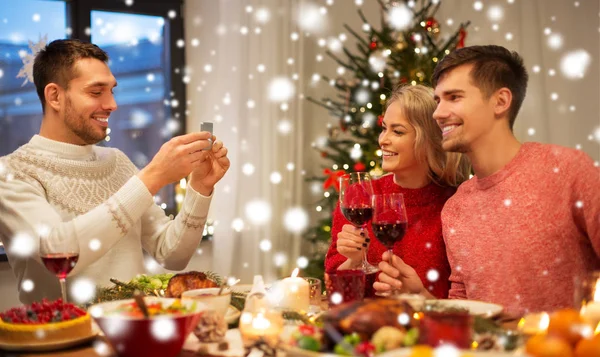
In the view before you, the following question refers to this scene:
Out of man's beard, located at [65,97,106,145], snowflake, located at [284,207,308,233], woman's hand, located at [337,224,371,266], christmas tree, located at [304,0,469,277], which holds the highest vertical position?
christmas tree, located at [304,0,469,277]

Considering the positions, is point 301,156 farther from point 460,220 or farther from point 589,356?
point 589,356

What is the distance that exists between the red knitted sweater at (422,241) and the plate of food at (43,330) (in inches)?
43.0

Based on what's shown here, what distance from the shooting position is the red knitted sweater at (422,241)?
2.26 metres

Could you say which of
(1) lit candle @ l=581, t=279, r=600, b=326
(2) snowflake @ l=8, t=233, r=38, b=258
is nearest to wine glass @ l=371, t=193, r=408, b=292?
(1) lit candle @ l=581, t=279, r=600, b=326

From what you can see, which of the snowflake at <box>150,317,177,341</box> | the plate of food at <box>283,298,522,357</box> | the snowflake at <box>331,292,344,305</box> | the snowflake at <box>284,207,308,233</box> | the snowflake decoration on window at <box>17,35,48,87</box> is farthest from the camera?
the snowflake at <box>284,207,308,233</box>

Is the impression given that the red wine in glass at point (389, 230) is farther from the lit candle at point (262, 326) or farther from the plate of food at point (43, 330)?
the plate of food at point (43, 330)

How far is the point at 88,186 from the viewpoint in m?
2.41

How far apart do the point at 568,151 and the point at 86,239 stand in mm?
1422

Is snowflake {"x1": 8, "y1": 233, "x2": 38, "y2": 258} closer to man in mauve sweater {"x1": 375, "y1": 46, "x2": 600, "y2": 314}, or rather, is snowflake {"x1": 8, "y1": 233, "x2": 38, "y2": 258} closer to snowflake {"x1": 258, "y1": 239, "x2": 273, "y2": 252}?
man in mauve sweater {"x1": 375, "y1": 46, "x2": 600, "y2": 314}

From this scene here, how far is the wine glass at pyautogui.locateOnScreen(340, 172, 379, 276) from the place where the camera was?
193cm

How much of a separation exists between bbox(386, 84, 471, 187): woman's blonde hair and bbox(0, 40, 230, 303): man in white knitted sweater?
66 cm

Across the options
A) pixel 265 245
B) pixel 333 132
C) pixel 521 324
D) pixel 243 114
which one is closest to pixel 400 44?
pixel 333 132

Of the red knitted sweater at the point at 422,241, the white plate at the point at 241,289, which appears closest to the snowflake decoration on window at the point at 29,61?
the red knitted sweater at the point at 422,241
